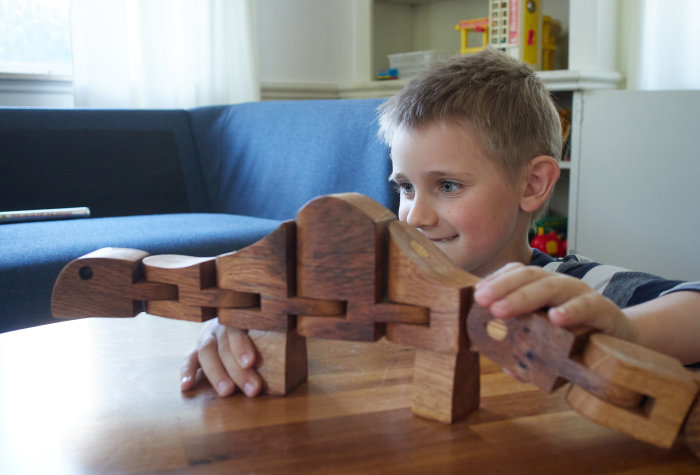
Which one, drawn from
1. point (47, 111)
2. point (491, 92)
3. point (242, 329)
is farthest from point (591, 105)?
point (242, 329)

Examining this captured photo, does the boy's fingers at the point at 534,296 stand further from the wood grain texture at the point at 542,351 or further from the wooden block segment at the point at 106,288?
the wooden block segment at the point at 106,288

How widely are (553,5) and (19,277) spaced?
2703mm

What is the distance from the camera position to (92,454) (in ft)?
1.63

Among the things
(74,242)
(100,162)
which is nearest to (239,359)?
(74,242)

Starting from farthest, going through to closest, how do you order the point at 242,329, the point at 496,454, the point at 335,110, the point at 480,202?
the point at 335,110 → the point at 480,202 → the point at 242,329 → the point at 496,454

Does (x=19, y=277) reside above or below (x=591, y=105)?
below

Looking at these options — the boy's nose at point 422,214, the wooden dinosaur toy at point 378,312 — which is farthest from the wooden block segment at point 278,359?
the boy's nose at point 422,214

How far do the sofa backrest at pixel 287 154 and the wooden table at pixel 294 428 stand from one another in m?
1.30

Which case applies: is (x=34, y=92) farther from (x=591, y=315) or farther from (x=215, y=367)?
(x=591, y=315)

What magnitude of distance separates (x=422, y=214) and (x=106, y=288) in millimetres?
461

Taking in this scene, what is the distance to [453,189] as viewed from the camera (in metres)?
0.96

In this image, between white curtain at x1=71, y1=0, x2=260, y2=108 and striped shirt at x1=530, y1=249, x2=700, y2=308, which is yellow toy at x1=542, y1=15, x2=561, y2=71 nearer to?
white curtain at x1=71, y1=0, x2=260, y2=108

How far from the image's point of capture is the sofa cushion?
1.58 meters

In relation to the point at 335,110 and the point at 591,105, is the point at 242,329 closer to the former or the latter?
the point at 335,110
